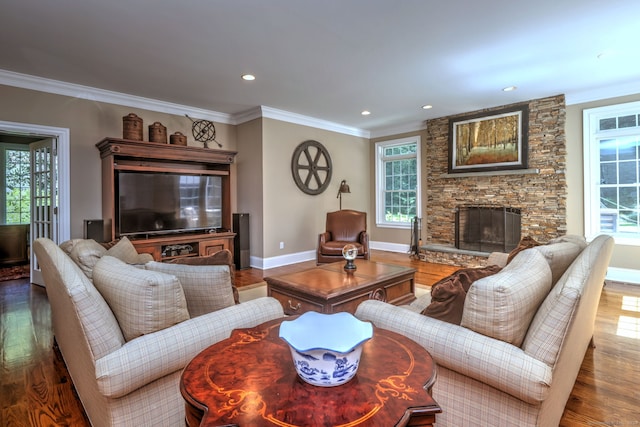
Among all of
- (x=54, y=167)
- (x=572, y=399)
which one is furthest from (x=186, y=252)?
(x=572, y=399)

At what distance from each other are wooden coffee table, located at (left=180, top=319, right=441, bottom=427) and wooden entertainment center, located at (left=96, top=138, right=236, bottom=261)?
3.73 metres

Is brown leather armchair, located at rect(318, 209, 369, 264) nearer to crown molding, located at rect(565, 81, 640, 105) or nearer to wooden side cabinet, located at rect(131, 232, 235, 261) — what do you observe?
wooden side cabinet, located at rect(131, 232, 235, 261)

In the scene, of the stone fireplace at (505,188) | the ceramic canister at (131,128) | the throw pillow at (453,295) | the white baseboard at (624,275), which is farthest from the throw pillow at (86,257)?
the white baseboard at (624,275)

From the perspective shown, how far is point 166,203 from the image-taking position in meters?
4.69

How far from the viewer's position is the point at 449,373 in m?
1.38

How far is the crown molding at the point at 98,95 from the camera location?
12.4 ft

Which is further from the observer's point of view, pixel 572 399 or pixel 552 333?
pixel 572 399

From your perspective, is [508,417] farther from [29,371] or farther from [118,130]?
[118,130]

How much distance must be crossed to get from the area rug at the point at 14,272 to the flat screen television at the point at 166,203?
82.9 inches

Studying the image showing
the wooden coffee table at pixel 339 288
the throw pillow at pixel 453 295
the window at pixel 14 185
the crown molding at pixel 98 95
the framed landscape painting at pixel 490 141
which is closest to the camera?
the throw pillow at pixel 453 295

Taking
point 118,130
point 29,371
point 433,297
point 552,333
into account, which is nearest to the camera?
point 552,333

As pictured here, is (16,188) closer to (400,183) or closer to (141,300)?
(141,300)

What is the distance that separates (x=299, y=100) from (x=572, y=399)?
4.44 m

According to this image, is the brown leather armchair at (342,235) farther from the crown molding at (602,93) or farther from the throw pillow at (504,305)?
the crown molding at (602,93)
